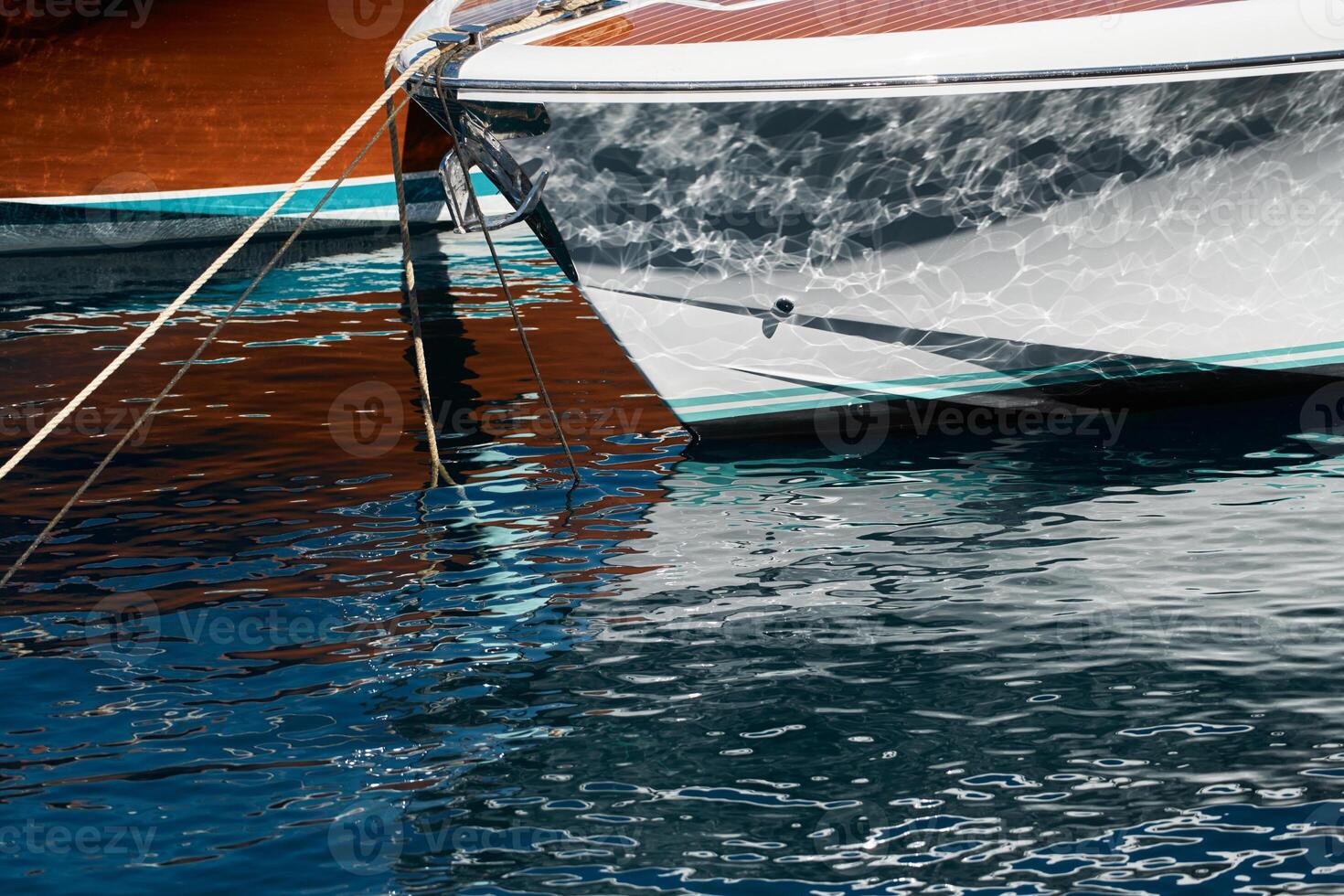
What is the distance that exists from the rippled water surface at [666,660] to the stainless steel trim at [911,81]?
4.81 feet

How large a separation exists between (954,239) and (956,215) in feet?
0.31

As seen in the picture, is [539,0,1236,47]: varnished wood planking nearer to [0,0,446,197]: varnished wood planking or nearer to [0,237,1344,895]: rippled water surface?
[0,237,1344,895]: rippled water surface

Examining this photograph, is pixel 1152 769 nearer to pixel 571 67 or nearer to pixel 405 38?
pixel 571 67

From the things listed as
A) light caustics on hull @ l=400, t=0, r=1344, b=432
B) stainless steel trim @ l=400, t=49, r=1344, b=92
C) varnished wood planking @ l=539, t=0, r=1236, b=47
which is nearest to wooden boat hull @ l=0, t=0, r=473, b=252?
light caustics on hull @ l=400, t=0, r=1344, b=432

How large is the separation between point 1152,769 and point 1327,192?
3.27 metres

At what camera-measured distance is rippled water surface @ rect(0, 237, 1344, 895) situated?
3363 mm

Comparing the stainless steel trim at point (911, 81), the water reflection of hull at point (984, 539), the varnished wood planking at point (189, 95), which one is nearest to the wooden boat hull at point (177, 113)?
the varnished wood planking at point (189, 95)

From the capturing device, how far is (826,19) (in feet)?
18.7

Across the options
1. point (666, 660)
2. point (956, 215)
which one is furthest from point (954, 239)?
point (666, 660)

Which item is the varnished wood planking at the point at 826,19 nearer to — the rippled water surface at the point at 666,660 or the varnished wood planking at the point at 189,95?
the rippled water surface at the point at 666,660

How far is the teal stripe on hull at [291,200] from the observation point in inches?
453

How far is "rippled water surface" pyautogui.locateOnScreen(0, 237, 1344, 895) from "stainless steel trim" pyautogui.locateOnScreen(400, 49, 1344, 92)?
1.47 metres

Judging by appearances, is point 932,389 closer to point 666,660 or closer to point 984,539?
point 984,539

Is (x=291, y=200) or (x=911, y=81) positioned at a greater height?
(x=291, y=200)
